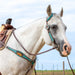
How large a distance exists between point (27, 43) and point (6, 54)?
788mm

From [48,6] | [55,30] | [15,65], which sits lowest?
[15,65]

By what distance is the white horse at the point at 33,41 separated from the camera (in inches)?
260

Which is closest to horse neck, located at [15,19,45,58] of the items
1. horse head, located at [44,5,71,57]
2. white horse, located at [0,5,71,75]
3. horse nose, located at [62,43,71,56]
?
white horse, located at [0,5,71,75]

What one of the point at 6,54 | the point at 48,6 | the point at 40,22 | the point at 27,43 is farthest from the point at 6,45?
the point at 48,6

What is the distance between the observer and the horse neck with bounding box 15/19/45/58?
22.8ft

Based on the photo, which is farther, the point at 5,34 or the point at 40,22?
the point at 5,34

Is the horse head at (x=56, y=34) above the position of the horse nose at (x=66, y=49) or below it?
above

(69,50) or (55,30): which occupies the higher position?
(55,30)

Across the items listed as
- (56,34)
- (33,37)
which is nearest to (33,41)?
(33,37)

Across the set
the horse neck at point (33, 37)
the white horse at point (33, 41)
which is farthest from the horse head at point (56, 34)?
the horse neck at point (33, 37)

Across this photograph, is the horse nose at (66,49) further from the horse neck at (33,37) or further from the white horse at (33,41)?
the horse neck at (33,37)

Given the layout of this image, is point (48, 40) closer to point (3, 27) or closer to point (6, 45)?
point (6, 45)

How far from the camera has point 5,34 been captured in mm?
7699

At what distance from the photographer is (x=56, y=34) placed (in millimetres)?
6645
